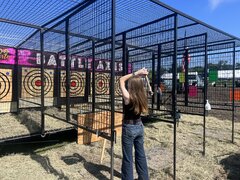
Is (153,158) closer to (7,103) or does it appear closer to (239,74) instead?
(7,103)

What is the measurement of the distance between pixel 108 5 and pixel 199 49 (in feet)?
12.5

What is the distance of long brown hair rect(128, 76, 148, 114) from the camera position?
295 cm

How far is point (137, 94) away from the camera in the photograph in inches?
117

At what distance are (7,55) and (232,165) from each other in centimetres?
545

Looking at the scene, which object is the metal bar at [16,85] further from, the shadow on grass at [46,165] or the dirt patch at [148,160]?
the shadow on grass at [46,165]

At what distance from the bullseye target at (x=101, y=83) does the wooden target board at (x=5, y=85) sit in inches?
84.1

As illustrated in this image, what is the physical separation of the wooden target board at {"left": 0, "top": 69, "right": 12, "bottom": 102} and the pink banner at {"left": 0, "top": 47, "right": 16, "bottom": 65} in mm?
221

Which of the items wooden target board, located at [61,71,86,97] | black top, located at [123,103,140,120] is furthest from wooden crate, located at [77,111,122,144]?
wooden target board, located at [61,71,86,97]

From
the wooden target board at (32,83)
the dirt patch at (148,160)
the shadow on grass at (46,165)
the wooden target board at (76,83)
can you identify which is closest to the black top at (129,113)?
the dirt patch at (148,160)

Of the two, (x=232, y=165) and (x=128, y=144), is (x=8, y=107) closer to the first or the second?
(x=128, y=144)

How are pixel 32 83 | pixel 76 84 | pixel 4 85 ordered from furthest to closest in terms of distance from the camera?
pixel 76 84 → pixel 32 83 → pixel 4 85

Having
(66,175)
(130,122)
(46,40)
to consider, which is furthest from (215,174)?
(46,40)

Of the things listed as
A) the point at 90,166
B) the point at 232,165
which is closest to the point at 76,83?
the point at 90,166

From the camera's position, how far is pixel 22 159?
4254mm
